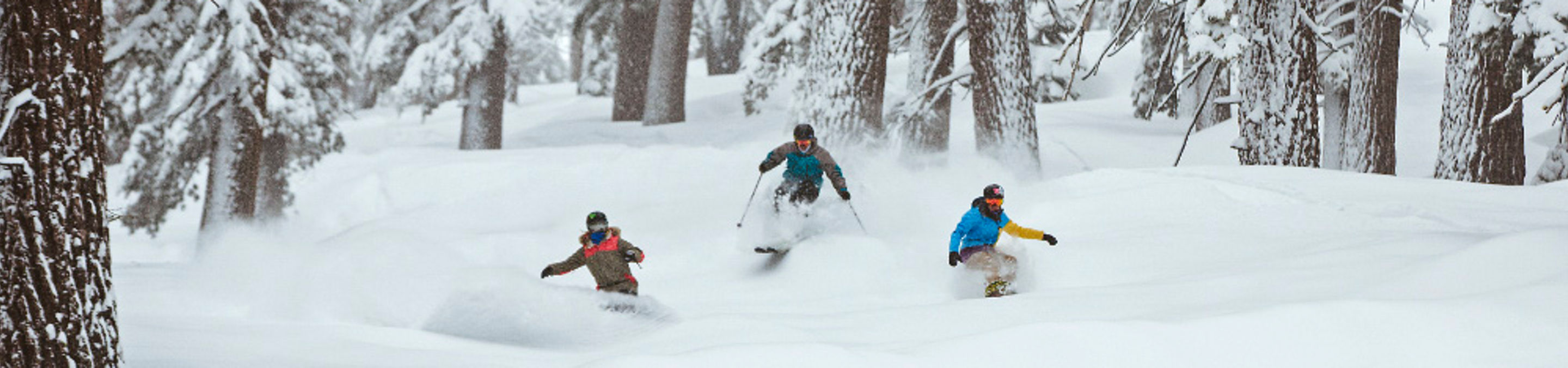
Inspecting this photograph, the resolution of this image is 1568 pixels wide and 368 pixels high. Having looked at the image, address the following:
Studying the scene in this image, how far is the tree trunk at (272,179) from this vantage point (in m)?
17.9

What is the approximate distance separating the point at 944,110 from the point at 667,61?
8725mm

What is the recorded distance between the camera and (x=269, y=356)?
5.86 metres

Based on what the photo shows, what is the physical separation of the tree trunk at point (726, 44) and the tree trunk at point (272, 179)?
16.2 m

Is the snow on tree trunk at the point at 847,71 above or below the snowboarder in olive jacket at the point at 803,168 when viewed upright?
above

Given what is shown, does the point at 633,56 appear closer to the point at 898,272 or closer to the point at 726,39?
the point at 726,39

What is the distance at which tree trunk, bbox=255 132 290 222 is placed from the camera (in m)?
17.9

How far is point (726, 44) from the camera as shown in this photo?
3506cm

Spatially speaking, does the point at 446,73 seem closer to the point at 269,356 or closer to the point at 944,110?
the point at 944,110

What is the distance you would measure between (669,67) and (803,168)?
1429 centimetres

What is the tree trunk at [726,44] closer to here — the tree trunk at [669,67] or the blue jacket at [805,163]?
the tree trunk at [669,67]

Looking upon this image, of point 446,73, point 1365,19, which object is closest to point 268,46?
point 446,73

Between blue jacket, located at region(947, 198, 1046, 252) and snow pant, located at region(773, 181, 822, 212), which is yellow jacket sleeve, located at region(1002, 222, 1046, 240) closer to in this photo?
blue jacket, located at region(947, 198, 1046, 252)

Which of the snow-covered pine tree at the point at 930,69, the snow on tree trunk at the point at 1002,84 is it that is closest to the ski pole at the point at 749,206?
the snow-covered pine tree at the point at 930,69

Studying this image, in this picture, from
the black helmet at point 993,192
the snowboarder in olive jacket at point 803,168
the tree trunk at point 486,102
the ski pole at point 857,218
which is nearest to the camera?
the black helmet at point 993,192
